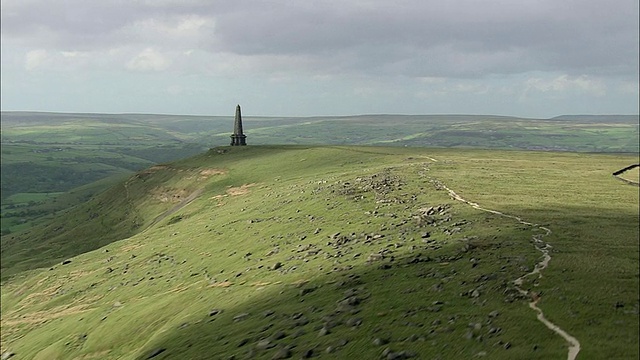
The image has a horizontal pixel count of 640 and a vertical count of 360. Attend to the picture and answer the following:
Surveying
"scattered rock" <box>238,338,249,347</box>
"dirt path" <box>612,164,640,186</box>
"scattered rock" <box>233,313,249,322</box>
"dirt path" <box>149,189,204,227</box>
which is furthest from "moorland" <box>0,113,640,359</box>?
"dirt path" <box>149,189,204,227</box>

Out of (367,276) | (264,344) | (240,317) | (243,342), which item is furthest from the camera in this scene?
(240,317)

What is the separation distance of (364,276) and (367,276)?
0.24 m

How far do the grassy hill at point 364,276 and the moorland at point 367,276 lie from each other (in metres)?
0.15

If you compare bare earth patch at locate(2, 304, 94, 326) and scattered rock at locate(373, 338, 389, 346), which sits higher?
scattered rock at locate(373, 338, 389, 346)

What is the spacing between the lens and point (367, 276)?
33.0 metres

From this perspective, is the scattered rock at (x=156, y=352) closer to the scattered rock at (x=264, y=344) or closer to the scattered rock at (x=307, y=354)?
the scattered rock at (x=264, y=344)

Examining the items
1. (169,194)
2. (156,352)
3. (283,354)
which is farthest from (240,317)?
(169,194)

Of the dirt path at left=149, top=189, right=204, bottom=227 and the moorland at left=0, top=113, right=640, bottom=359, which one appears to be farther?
the dirt path at left=149, top=189, right=204, bottom=227

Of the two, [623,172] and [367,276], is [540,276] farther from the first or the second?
[623,172]

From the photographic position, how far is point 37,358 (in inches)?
1825

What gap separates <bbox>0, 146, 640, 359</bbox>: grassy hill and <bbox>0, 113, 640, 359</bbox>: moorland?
15cm

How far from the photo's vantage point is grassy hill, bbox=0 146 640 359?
23.1m

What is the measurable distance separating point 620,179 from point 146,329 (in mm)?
55700

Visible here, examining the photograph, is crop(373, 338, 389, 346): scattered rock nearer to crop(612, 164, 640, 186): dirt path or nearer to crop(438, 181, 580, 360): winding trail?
crop(438, 181, 580, 360): winding trail
